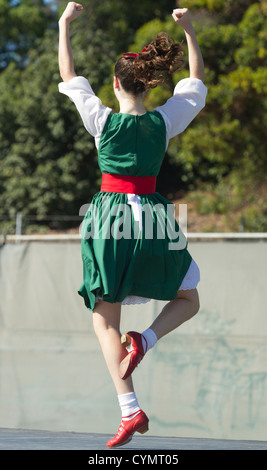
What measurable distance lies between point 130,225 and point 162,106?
1.75ft

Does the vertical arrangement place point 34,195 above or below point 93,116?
below

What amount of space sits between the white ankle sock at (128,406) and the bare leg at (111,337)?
0.02m

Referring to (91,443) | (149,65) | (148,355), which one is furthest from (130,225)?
(148,355)

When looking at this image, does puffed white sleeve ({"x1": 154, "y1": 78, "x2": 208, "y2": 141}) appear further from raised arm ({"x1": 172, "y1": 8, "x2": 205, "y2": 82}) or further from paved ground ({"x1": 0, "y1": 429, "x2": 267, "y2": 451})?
paved ground ({"x1": 0, "y1": 429, "x2": 267, "y2": 451})

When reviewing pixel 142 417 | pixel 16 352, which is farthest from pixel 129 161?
pixel 16 352

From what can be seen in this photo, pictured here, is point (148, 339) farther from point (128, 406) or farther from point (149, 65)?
point (149, 65)

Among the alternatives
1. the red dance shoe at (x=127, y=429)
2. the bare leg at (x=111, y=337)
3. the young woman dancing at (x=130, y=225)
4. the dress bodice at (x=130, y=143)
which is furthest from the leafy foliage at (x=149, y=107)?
the red dance shoe at (x=127, y=429)

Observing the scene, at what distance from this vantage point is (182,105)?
280cm

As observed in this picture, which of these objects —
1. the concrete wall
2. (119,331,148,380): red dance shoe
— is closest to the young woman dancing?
(119,331,148,380): red dance shoe

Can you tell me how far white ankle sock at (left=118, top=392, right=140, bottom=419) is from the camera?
255cm

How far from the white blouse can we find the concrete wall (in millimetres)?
2428

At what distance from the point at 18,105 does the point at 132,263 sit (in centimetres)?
1838

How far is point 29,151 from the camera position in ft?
65.2
